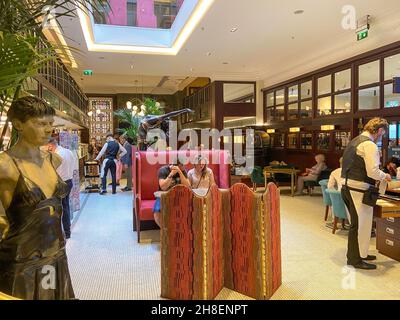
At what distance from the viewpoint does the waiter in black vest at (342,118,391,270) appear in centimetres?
360

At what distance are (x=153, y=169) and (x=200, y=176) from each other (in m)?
1.12

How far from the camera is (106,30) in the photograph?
28.1ft

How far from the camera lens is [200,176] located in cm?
436

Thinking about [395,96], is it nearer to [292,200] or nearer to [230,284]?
[292,200]

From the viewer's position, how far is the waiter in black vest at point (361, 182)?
11.8 feet

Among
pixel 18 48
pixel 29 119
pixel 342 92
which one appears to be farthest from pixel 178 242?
pixel 342 92

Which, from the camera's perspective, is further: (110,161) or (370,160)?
(110,161)

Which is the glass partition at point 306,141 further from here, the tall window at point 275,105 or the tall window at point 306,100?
the tall window at point 275,105

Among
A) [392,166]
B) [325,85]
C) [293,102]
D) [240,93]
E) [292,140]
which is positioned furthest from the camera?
[240,93]

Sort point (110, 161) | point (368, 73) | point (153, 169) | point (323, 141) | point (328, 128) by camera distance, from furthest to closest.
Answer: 1. point (110, 161)
2. point (323, 141)
3. point (328, 128)
4. point (368, 73)
5. point (153, 169)

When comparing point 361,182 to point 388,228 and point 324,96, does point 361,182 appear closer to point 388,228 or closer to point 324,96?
point 388,228

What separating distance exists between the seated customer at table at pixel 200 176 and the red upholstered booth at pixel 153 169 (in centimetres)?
85

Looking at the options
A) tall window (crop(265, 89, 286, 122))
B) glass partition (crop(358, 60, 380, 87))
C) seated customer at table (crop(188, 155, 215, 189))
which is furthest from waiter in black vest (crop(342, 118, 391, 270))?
tall window (crop(265, 89, 286, 122))

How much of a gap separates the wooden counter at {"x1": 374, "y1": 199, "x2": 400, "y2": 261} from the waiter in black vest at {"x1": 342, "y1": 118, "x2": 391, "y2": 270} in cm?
12
